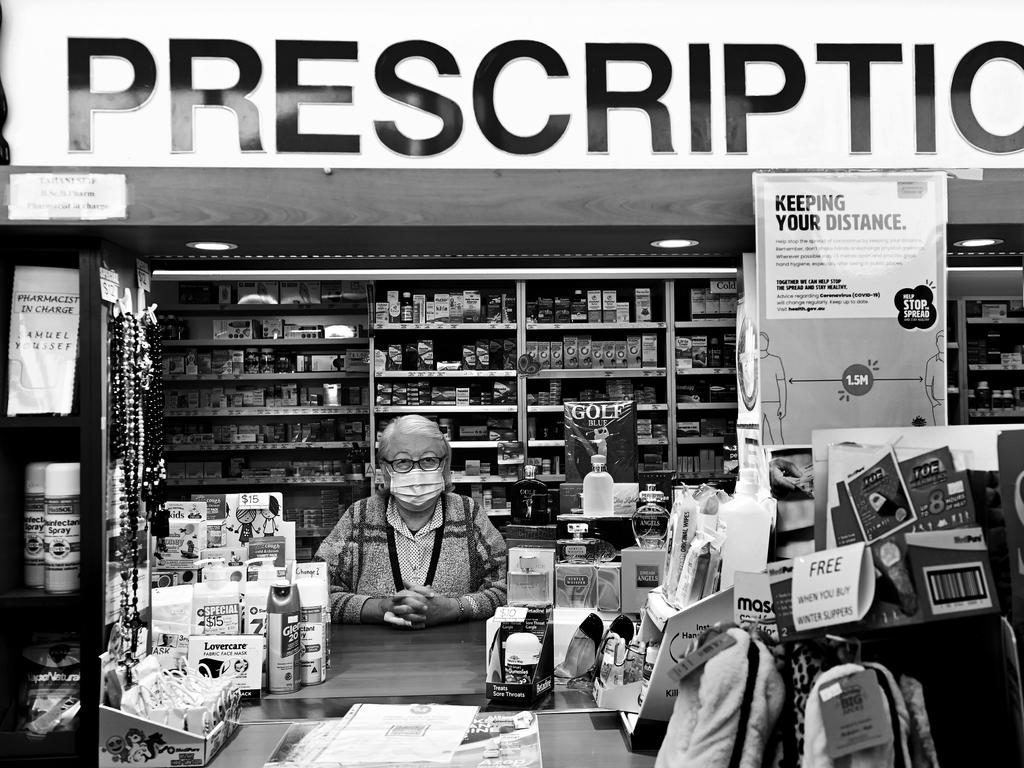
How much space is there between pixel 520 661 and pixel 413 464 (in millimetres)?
1482

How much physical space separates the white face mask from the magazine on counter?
4.75 ft

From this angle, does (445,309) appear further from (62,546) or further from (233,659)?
(62,546)

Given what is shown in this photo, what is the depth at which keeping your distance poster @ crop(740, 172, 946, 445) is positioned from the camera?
64.0 inches

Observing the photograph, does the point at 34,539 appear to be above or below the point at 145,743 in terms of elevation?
above

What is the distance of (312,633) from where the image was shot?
6.61ft

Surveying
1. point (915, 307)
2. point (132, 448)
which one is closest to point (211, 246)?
point (132, 448)

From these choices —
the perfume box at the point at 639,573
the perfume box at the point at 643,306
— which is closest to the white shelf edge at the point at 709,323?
the perfume box at the point at 643,306

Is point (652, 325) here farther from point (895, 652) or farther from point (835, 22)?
point (895, 652)

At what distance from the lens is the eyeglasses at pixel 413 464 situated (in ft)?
10.6

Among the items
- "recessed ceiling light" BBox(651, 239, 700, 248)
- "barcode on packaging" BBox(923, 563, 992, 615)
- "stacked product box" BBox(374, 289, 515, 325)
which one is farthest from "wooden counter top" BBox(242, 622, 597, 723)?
"stacked product box" BBox(374, 289, 515, 325)

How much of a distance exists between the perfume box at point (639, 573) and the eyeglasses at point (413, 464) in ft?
3.91

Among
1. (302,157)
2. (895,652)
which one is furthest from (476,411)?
(895,652)

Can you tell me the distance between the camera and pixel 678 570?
5.81 feet

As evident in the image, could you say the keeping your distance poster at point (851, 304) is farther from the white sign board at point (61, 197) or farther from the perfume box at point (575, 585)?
the white sign board at point (61, 197)
